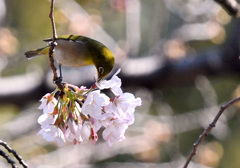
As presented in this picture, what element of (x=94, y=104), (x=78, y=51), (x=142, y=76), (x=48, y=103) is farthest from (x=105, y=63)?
(x=142, y=76)

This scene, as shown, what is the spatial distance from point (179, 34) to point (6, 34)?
5.61 feet

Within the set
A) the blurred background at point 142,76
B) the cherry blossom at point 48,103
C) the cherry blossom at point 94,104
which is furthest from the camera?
the blurred background at point 142,76

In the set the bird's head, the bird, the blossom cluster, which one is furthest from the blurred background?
the blossom cluster

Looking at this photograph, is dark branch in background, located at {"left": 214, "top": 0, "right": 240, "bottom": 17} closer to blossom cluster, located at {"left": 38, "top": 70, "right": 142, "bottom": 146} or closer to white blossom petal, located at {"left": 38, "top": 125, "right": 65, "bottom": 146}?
blossom cluster, located at {"left": 38, "top": 70, "right": 142, "bottom": 146}

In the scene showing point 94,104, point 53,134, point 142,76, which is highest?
point 94,104

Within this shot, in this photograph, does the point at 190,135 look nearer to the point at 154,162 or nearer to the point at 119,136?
the point at 154,162

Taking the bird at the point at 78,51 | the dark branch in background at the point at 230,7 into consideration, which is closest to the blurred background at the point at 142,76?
the bird at the point at 78,51

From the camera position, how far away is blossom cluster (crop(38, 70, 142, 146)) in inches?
50.9

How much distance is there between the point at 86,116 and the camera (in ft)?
4.41

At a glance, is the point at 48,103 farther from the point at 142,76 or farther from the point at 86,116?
the point at 142,76

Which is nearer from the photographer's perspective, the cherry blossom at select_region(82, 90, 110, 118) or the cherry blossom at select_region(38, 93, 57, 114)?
the cherry blossom at select_region(82, 90, 110, 118)

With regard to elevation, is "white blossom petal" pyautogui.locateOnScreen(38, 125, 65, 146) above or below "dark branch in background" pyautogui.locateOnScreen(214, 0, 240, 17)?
Result: below

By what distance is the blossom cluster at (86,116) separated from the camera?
4.24ft

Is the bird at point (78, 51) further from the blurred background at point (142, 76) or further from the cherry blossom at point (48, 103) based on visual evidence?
the blurred background at point (142, 76)
